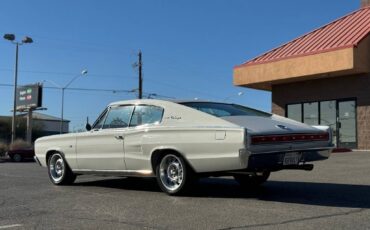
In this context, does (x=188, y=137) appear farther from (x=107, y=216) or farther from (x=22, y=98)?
(x=22, y=98)

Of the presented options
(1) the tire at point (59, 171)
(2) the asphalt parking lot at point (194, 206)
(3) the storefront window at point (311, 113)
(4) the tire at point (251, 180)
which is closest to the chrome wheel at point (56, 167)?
(1) the tire at point (59, 171)

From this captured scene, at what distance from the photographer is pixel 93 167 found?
978cm

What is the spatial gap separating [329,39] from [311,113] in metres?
3.98

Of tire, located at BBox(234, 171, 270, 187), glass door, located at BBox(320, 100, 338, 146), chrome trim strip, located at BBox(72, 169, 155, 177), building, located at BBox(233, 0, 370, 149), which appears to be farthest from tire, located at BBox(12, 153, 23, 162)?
tire, located at BBox(234, 171, 270, 187)

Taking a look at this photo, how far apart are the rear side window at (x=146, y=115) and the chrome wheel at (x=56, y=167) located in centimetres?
240

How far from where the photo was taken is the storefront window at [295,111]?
1082 inches

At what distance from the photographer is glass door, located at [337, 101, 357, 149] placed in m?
24.8

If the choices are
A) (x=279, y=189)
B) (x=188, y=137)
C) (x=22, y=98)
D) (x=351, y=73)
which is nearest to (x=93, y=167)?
(x=188, y=137)

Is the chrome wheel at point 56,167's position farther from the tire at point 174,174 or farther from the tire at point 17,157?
the tire at point 17,157

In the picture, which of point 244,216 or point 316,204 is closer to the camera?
point 244,216

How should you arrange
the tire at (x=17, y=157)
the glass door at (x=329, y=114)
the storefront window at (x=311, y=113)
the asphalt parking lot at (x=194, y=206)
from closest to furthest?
1. the asphalt parking lot at (x=194, y=206)
2. the glass door at (x=329, y=114)
3. the storefront window at (x=311, y=113)
4. the tire at (x=17, y=157)

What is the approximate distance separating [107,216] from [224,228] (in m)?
1.68

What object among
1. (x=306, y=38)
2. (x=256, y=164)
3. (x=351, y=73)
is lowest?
(x=256, y=164)

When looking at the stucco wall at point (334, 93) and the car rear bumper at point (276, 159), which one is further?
the stucco wall at point (334, 93)
